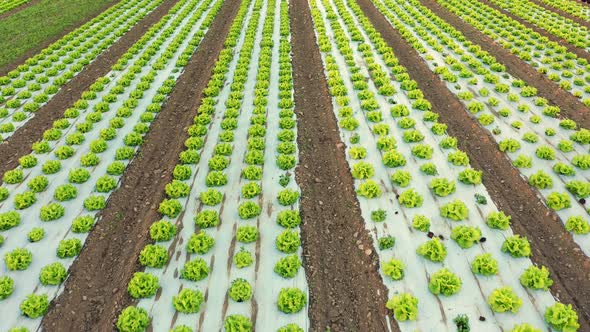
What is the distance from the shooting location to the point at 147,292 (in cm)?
1043

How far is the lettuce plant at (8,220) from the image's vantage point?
12680 mm

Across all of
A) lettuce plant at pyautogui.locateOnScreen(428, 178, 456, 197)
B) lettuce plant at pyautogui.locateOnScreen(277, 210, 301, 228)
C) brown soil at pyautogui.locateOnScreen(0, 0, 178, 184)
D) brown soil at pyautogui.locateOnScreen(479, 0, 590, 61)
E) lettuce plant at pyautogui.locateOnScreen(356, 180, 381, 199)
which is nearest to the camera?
lettuce plant at pyautogui.locateOnScreen(277, 210, 301, 228)

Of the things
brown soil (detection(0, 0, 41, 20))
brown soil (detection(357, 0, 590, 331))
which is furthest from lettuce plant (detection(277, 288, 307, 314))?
brown soil (detection(0, 0, 41, 20))

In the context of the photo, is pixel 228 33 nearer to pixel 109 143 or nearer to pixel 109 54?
pixel 109 54

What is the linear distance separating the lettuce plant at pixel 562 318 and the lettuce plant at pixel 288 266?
6591mm

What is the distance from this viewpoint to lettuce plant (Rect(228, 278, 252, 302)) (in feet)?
33.8

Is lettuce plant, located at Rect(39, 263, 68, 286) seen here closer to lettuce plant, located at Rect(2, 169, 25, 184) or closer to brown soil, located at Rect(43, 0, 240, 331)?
brown soil, located at Rect(43, 0, 240, 331)

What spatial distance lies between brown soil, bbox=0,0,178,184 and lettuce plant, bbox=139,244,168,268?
897 centimetres

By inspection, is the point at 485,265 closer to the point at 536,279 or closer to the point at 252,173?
the point at 536,279

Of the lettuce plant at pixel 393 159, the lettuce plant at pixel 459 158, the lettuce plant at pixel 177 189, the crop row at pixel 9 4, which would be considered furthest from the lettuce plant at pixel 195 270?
the crop row at pixel 9 4

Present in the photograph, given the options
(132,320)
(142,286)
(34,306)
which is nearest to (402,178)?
(142,286)

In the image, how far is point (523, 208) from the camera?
516 inches

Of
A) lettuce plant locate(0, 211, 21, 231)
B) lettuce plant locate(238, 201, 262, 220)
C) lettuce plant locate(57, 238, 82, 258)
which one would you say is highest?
lettuce plant locate(0, 211, 21, 231)

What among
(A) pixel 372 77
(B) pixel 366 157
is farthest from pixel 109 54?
(B) pixel 366 157
